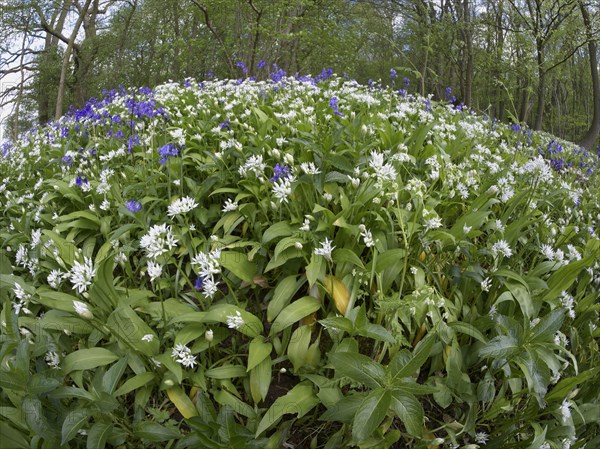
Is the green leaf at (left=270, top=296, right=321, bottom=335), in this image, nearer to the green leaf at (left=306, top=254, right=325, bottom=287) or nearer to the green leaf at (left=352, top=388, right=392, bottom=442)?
the green leaf at (left=306, top=254, right=325, bottom=287)

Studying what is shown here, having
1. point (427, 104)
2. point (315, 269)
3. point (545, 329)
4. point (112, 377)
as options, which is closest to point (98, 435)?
point (112, 377)

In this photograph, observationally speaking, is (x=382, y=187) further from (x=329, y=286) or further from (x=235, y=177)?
(x=235, y=177)

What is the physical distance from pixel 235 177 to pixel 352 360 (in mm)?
1604

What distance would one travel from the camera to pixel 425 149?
9.87ft

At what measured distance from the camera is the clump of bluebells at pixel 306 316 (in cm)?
163

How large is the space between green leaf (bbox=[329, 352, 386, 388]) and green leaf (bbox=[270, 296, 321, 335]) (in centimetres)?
42

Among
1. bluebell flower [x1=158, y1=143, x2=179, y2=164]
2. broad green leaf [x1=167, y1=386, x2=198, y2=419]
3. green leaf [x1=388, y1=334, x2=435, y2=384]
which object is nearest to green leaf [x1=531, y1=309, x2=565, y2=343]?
Result: green leaf [x1=388, y1=334, x2=435, y2=384]

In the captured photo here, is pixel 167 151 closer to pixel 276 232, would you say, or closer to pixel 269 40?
pixel 276 232

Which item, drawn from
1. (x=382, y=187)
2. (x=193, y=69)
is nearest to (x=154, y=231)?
(x=382, y=187)

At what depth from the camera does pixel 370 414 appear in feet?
4.49

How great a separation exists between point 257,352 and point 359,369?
0.49m

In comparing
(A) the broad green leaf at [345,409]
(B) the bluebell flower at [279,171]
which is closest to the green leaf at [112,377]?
(A) the broad green leaf at [345,409]

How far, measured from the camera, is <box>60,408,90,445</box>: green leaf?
148 cm

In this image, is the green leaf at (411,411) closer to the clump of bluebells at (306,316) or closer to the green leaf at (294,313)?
the clump of bluebells at (306,316)
